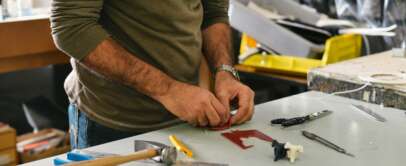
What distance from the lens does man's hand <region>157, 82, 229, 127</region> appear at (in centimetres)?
101

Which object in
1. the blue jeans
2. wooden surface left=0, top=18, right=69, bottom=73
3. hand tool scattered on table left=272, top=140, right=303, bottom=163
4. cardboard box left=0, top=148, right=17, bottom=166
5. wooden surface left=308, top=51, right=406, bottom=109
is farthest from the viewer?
cardboard box left=0, top=148, right=17, bottom=166

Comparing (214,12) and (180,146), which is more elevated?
(214,12)

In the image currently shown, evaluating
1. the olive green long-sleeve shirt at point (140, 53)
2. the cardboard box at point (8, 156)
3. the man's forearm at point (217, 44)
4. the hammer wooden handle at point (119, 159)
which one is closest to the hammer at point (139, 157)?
the hammer wooden handle at point (119, 159)

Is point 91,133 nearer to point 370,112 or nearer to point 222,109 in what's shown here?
point 222,109

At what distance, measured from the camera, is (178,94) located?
3.38 ft

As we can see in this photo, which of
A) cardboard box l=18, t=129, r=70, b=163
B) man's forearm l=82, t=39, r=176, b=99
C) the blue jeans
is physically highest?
man's forearm l=82, t=39, r=176, b=99

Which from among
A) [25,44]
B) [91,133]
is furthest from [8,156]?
[91,133]

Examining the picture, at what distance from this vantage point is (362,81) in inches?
51.3

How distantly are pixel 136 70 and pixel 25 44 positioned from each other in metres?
0.94

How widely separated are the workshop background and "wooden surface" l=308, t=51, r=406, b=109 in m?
0.46

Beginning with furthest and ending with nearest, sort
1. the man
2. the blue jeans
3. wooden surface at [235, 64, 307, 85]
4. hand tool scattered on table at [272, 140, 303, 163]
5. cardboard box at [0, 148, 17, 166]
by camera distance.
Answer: wooden surface at [235, 64, 307, 85], cardboard box at [0, 148, 17, 166], the blue jeans, the man, hand tool scattered on table at [272, 140, 303, 163]

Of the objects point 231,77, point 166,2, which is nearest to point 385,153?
point 231,77

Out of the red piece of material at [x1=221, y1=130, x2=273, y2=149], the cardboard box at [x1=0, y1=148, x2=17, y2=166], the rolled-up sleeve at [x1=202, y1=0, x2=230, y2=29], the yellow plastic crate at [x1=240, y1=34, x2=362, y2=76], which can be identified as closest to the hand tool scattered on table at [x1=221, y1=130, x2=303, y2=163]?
the red piece of material at [x1=221, y1=130, x2=273, y2=149]

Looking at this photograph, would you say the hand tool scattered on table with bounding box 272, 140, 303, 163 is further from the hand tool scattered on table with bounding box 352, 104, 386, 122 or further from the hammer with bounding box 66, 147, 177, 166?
the hand tool scattered on table with bounding box 352, 104, 386, 122
